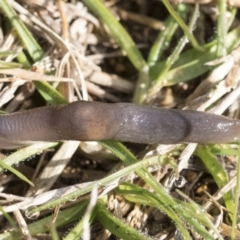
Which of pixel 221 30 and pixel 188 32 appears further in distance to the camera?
pixel 221 30

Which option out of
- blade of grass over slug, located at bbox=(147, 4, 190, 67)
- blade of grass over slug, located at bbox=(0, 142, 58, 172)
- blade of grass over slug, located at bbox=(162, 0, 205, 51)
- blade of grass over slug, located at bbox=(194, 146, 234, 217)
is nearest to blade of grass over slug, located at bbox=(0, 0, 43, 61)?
blade of grass over slug, located at bbox=(0, 142, 58, 172)

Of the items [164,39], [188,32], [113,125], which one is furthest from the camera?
[164,39]

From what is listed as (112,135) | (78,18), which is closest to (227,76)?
(112,135)

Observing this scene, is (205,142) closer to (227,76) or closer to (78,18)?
(227,76)

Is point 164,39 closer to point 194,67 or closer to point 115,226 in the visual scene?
point 194,67

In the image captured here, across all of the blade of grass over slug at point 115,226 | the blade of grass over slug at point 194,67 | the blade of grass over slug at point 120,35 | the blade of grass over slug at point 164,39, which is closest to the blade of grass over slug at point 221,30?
the blade of grass over slug at point 194,67

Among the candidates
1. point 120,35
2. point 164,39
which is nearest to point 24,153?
point 120,35

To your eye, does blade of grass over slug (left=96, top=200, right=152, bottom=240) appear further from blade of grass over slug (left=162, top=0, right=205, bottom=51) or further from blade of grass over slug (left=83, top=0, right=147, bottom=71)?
blade of grass over slug (left=162, top=0, right=205, bottom=51)
